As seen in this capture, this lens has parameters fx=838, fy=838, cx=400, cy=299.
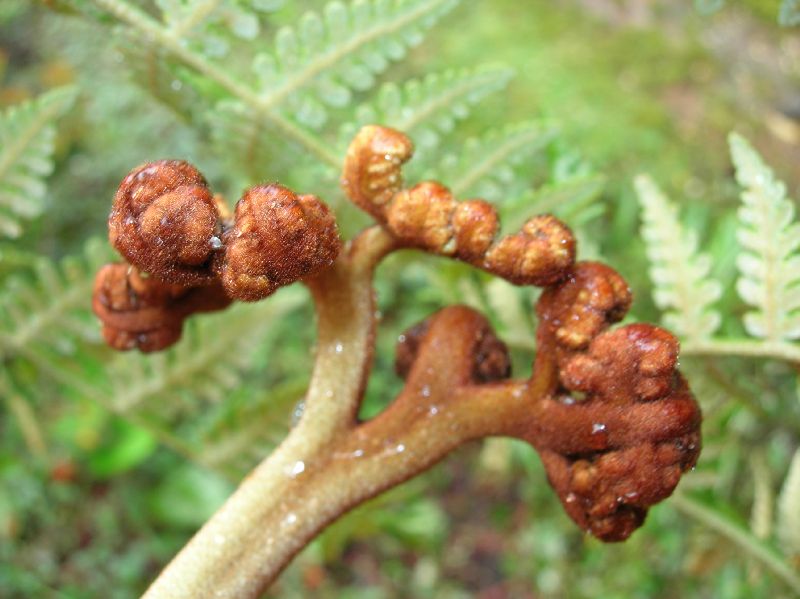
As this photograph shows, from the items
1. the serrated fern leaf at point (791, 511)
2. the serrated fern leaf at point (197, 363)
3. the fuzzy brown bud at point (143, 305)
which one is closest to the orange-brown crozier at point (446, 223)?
the fuzzy brown bud at point (143, 305)

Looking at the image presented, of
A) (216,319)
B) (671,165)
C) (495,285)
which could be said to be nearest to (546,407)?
(495,285)

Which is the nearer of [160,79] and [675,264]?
[675,264]

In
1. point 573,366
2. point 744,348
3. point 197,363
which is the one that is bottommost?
point 197,363

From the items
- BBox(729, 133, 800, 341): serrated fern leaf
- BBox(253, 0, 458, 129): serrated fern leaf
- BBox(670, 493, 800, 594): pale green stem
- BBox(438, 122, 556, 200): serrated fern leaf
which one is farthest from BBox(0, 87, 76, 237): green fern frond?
BBox(670, 493, 800, 594): pale green stem

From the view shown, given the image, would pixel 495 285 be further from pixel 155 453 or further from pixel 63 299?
pixel 155 453

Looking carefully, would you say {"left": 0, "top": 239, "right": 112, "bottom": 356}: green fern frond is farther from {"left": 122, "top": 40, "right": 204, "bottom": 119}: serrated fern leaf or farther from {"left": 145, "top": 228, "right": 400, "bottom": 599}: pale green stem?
{"left": 145, "top": 228, "right": 400, "bottom": 599}: pale green stem

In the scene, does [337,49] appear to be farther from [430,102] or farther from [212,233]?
[212,233]

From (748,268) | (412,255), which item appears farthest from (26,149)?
(748,268)
